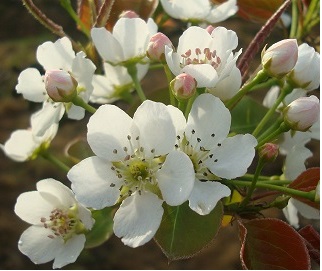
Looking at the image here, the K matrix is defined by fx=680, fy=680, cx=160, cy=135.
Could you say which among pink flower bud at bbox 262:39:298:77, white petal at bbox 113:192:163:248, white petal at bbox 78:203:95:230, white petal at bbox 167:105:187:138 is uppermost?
pink flower bud at bbox 262:39:298:77

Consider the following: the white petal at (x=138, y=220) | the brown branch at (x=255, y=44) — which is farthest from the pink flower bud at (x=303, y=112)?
the white petal at (x=138, y=220)

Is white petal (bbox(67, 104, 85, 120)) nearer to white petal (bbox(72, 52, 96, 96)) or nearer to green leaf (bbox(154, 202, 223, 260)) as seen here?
white petal (bbox(72, 52, 96, 96))

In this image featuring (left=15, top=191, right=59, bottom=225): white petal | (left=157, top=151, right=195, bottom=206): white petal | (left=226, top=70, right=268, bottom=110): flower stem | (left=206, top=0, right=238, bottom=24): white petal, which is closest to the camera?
(left=157, top=151, right=195, bottom=206): white petal

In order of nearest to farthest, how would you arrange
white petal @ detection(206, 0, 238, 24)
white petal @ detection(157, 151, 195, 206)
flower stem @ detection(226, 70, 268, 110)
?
white petal @ detection(157, 151, 195, 206) < flower stem @ detection(226, 70, 268, 110) < white petal @ detection(206, 0, 238, 24)

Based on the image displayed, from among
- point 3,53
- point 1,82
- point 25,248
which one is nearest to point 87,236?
point 25,248

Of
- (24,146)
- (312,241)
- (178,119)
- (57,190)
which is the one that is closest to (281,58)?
(178,119)

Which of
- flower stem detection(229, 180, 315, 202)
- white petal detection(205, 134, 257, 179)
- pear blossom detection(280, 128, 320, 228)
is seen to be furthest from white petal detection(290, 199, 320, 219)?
white petal detection(205, 134, 257, 179)

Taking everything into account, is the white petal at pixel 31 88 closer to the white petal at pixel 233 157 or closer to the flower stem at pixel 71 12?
the flower stem at pixel 71 12
